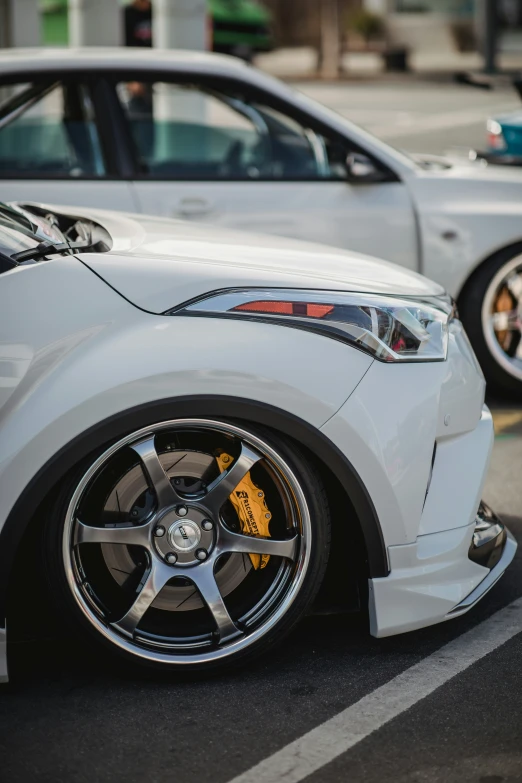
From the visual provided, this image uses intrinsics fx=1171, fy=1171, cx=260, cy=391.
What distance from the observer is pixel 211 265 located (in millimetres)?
3295

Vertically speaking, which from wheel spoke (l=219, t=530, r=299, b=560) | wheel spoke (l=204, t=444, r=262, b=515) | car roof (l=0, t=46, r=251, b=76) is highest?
car roof (l=0, t=46, r=251, b=76)

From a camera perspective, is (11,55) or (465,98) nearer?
(11,55)

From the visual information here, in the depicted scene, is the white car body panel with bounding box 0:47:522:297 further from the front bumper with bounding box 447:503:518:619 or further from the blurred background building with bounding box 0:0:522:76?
the blurred background building with bounding box 0:0:522:76

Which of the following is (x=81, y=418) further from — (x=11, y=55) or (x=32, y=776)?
(x=11, y=55)

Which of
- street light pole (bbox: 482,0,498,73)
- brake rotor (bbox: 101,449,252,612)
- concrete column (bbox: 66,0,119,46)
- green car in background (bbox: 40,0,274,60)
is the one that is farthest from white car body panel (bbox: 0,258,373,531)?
street light pole (bbox: 482,0,498,73)

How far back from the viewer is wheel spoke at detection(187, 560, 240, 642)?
3.18m

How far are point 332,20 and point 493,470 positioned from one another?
2560 cm

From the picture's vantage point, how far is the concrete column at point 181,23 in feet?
40.1

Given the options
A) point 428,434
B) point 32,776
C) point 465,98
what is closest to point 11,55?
point 428,434

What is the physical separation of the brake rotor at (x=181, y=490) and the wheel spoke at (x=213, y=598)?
6 centimetres

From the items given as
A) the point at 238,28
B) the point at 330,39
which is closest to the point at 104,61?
the point at 238,28

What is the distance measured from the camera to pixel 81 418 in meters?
2.99

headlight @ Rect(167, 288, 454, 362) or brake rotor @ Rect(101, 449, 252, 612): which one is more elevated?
headlight @ Rect(167, 288, 454, 362)

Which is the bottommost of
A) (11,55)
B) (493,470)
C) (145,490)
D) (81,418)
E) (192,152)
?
(493,470)
